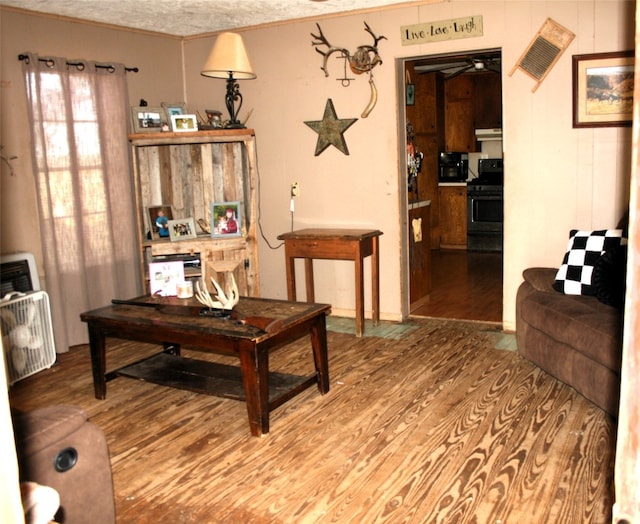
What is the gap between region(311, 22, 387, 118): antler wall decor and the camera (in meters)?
4.83

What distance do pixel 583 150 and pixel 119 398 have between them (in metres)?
3.39

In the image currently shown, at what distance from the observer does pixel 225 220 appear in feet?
16.8

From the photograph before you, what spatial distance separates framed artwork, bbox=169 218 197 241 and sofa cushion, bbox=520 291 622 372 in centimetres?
262

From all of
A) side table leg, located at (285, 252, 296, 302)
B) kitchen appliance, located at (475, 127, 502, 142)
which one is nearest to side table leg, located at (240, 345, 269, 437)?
side table leg, located at (285, 252, 296, 302)

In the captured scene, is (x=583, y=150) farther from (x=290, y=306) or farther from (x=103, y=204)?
(x=103, y=204)

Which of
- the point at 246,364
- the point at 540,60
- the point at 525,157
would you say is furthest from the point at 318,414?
the point at 540,60

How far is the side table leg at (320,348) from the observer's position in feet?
11.3

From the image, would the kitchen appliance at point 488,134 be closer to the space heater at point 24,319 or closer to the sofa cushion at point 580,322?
the sofa cushion at point 580,322

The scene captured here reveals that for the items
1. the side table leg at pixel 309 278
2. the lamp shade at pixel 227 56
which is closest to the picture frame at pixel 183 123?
the lamp shade at pixel 227 56

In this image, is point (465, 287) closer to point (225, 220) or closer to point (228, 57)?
point (225, 220)

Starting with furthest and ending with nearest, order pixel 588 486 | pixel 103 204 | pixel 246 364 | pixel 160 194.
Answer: pixel 160 194
pixel 103 204
pixel 246 364
pixel 588 486

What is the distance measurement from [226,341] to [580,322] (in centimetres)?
184

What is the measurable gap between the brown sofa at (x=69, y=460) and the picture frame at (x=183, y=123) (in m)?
3.30

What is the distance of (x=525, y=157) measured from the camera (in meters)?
4.47
